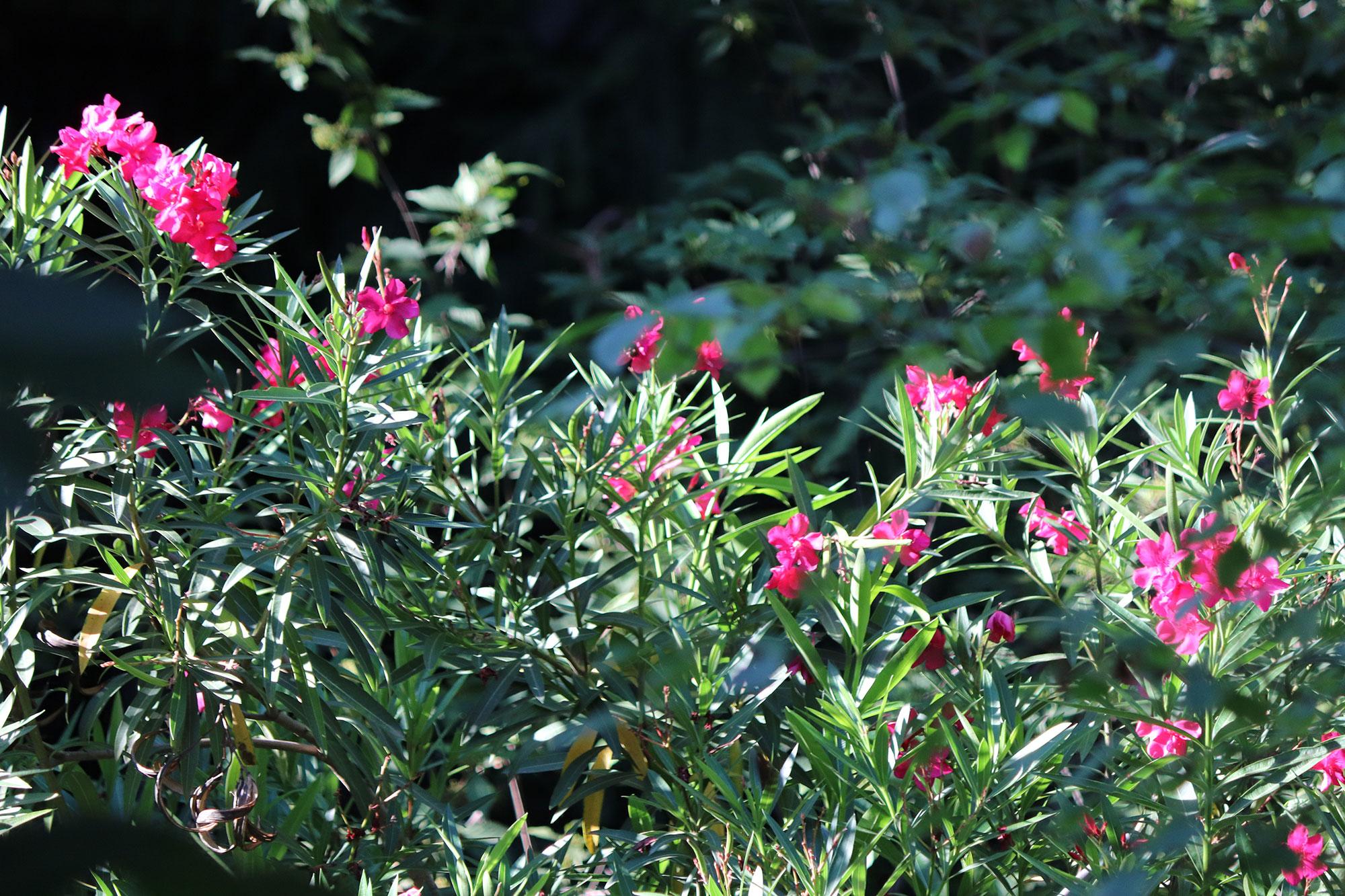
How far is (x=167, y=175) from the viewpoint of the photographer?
104 cm

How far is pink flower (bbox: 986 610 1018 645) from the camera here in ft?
3.60

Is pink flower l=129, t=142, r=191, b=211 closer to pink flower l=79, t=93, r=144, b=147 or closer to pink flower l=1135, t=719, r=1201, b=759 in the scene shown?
pink flower l=79, t=93, r=144, b=147

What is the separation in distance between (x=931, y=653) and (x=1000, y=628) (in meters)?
0.07

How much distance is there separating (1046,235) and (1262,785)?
63 centimetres

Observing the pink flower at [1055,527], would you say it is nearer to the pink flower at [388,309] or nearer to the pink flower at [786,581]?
the pink flower at [786,581]

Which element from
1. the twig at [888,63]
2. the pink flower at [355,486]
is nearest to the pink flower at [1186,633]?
the pink flower at [355,486]

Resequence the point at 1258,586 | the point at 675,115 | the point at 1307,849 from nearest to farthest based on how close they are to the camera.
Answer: the point at 1258,586 → the point at 1307,849 → the point at 675,115

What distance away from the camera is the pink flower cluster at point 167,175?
3.38ft

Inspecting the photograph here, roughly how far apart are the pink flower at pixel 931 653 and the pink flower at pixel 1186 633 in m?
0.24

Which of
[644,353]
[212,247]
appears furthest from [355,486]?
[644,353]

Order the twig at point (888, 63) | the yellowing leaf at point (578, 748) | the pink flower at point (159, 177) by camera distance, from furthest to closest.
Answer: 1. the twig at point (888, 63)
2. the yellowing leaf at point (578, 748)
3. the pink flower at point (159, 177)

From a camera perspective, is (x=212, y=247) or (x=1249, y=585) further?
(x=212, y=247)

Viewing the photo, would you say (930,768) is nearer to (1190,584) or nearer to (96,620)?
(1190,584)

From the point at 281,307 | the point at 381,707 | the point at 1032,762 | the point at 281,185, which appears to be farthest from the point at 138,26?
the point at 1032,762
